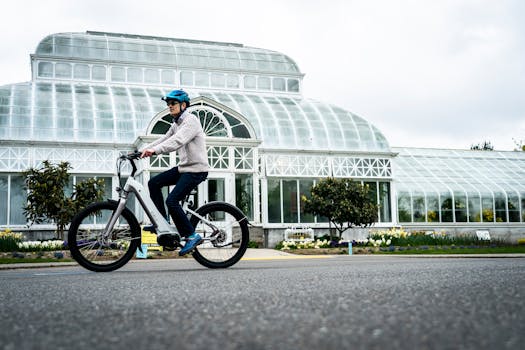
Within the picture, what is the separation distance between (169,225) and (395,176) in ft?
77.0

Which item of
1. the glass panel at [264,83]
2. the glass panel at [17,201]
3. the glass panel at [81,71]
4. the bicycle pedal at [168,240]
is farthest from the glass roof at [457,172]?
the bicycle pedal at [168,240]

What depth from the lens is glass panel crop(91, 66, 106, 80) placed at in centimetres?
2880

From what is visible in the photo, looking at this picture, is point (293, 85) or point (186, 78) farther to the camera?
point (293, 85)

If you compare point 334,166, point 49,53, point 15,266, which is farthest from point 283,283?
point 49,53

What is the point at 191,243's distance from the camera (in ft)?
23.4

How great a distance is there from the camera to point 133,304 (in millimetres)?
3568

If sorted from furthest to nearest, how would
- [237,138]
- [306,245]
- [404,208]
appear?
[404,208], [237,138], [306,245]

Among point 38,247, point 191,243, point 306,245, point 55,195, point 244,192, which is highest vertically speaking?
point 244,192

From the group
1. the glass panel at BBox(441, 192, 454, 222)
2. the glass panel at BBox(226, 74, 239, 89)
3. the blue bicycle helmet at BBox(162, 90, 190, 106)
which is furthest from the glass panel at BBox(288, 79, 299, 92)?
the blue bicycle helmet at BBox(162, 90, 190, 106)

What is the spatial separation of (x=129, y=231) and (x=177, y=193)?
79 cm

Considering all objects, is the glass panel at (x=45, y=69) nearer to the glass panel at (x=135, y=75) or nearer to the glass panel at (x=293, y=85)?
the glass panel at (x=135, y=75)

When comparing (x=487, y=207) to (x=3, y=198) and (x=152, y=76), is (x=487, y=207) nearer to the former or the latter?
(x=152, y=76)

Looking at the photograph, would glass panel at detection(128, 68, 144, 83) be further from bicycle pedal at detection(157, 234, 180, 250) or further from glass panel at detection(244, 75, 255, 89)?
bicycle pedal at detection(157, 234, 180, 250)

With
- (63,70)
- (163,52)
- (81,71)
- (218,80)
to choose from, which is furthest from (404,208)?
(63,70)
